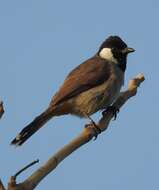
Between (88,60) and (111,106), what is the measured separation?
4.98 feet

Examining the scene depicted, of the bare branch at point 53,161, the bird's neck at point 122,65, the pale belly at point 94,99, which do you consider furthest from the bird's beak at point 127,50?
the bare branch at point 53,161

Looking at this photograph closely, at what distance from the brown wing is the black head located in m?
0.25

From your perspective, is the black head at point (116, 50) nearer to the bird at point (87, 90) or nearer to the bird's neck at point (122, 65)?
the bird's neck at point (122, 65)

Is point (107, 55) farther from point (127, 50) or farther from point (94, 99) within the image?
point (94, 99)

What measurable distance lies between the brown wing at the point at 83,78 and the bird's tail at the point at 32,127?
0.24m

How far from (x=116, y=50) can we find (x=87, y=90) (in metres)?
1.12

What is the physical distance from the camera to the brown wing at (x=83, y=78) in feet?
21.9

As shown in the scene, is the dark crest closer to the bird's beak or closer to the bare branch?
the bird's beak

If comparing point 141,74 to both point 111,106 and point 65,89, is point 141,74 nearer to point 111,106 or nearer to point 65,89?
point 111,106

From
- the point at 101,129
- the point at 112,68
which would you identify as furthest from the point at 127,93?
the point at 112,68

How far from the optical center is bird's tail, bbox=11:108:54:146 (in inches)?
211

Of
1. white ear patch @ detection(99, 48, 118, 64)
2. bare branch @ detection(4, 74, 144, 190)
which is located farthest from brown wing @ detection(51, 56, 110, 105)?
bare branch @ detection(4, 74, 144, 190)

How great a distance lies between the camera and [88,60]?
7617 millimetres

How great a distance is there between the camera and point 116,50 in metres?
7.67
